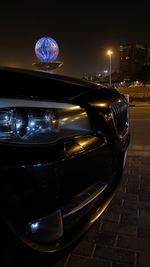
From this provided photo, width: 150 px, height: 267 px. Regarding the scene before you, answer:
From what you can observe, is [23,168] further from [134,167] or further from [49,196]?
[134,167]

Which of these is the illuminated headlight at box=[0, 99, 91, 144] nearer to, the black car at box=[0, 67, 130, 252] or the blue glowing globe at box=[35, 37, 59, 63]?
the black car at box=[0, 67, 130, 252]

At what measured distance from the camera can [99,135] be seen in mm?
2236

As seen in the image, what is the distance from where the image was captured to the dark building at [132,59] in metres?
123

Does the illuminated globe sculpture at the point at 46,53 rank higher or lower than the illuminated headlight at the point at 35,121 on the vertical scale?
higher

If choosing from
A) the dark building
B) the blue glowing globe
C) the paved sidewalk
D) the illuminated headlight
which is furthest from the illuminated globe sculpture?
the dark building

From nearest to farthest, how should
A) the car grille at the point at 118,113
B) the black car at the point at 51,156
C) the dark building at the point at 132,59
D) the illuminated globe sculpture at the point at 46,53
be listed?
the black car at the point at 51,156, the car grille at the point at 118,113, the illuminated globe sculpture at the point at 46,53, the dark building at the point at 132,59

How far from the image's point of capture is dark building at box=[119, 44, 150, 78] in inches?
4860

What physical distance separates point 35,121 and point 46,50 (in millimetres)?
18811

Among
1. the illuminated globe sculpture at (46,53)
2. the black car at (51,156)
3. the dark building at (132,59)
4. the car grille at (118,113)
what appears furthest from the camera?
the dark building at (132,59)

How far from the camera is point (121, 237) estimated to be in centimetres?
303

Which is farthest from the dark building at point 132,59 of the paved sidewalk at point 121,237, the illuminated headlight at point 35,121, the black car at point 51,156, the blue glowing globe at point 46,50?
the illuminated headlight at point 35,121

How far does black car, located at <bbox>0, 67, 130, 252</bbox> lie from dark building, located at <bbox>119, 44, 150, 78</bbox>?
123 meters

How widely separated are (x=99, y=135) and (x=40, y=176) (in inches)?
28.4

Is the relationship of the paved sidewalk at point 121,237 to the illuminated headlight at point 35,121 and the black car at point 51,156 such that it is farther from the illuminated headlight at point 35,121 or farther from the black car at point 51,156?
the illuminated headlight at point 35,121
